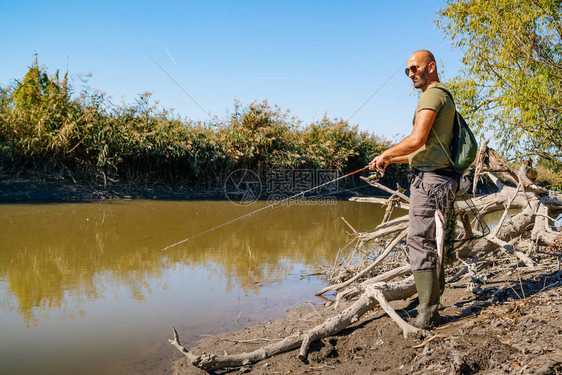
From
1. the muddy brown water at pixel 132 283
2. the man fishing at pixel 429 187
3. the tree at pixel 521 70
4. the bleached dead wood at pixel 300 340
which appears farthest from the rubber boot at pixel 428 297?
the tree at pixel 521 70

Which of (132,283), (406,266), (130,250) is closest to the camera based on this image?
(406,266)

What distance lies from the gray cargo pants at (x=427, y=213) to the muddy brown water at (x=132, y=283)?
5.20 ft

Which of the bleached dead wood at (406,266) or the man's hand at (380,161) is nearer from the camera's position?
the bleached dead wood at (406,266)

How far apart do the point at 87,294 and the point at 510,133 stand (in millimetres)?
9630

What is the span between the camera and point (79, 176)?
12.2m

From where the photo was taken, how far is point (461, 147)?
2.72 meters

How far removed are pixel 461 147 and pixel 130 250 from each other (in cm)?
458

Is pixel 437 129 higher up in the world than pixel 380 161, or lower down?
higher up

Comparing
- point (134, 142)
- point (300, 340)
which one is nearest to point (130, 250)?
point (300, 340)

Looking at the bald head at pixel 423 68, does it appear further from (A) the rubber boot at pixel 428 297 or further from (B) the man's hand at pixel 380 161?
(A) the rubber boot at pixel 428 297

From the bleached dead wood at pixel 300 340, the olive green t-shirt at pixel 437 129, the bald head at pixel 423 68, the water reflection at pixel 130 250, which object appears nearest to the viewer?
the bleached dead wood at pixel 300 340

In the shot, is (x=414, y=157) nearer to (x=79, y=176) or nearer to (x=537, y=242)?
(x=537, y=242)

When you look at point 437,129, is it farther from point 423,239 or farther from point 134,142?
point 134,142

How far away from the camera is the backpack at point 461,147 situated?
2.69 metres
